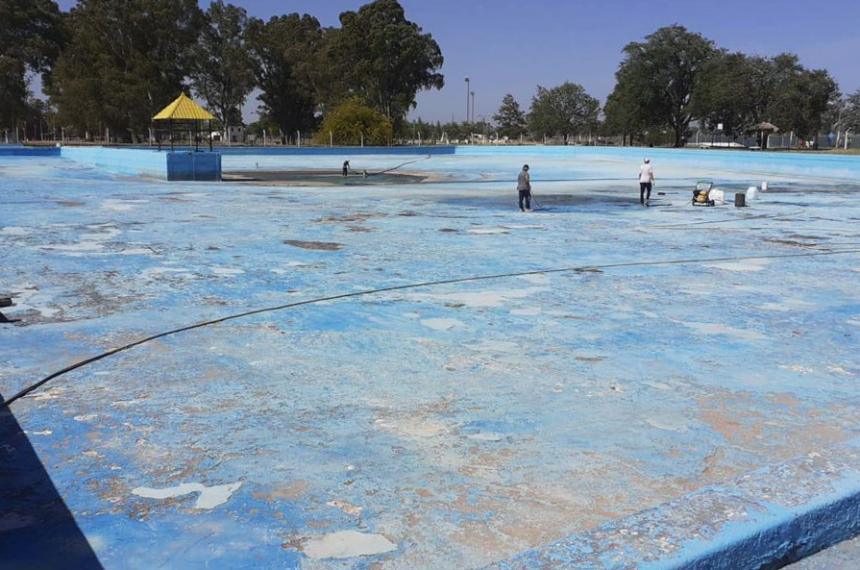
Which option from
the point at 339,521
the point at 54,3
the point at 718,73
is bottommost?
the point at 339,521

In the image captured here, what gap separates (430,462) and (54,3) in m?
82.9

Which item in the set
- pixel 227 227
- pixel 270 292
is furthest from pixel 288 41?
pixel 270 292

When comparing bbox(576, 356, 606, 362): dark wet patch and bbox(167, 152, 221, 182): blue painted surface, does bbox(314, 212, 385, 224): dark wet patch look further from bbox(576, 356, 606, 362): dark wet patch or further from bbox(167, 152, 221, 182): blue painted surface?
bbox(167, 152, 221, 182): blue painted surface

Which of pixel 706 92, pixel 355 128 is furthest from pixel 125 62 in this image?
pixel 706 92

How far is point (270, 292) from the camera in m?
9.66

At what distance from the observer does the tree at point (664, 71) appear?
67.9m

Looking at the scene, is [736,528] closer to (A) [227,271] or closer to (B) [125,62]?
(A) [227,271]

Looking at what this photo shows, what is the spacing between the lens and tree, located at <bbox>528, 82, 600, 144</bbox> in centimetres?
9062

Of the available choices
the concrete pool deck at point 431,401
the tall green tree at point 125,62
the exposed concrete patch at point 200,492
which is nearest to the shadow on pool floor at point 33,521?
the concrete pool deck at point 431,401

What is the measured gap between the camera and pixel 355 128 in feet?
196

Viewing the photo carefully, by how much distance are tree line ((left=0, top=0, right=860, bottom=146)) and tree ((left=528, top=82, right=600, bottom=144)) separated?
10.9 m

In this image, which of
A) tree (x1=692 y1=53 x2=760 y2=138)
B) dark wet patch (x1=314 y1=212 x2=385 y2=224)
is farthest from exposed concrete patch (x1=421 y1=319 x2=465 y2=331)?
tree (x1=692 y1=53 x2=760 y2=138)

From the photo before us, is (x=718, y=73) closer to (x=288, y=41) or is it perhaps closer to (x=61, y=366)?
(x=288, y=41)

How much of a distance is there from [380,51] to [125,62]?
22920 mm
